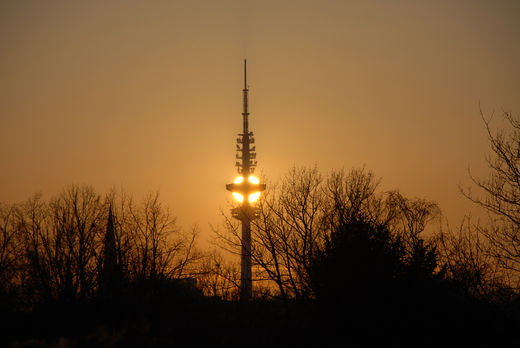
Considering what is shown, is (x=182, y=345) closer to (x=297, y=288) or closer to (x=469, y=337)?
(x=297, y=288)

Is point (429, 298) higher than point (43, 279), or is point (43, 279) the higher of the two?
point (43, 279)

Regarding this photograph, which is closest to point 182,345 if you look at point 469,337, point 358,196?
point 358,196

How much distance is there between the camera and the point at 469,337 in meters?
17.7

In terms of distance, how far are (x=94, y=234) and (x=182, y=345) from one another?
1722 cm

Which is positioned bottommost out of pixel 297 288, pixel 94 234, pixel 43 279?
pixel 297 288

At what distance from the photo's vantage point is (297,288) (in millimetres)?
21031

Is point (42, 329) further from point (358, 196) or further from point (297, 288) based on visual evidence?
point (358, 196)

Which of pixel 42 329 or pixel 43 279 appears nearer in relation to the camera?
pixel 42 329

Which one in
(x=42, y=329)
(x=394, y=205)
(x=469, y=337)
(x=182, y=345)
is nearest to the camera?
(x=469, y=337)

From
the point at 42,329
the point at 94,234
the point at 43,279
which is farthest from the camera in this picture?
the point at 94,234

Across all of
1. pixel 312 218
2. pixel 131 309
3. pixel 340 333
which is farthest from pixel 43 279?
pixel 340 333

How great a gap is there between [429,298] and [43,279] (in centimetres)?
2777

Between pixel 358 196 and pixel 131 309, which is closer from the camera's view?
pixel 358 196

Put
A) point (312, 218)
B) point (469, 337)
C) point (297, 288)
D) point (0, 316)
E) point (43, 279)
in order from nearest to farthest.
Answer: point (469, 337), point (297, 288), point (312, 218), point (0, 316), point (43, 279)
